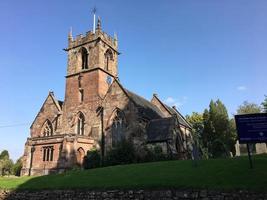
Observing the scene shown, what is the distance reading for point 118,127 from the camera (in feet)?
134

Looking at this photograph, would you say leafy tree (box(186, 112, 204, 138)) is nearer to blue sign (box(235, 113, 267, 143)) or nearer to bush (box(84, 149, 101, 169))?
bush (box(84, 149, 101, 169))

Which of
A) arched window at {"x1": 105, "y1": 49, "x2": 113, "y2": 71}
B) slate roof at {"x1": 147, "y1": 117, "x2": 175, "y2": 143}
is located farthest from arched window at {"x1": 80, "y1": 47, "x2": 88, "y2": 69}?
slate roof at {"x1": 147, "y1": 117, "x2": 175, "y2": 143}

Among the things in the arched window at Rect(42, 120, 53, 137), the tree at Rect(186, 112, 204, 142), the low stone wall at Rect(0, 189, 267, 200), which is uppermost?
the tree at Rect(186, 112, 204, 142)

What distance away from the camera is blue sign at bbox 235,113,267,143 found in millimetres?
19938

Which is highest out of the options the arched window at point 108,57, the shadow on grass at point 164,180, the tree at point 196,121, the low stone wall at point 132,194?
the arched window at point 108,57

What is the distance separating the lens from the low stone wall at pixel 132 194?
16.0 metres

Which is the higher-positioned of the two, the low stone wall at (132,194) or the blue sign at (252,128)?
the blue sign at (252,128)

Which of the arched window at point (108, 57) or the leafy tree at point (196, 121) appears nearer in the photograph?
the arched window at point (108, 57)

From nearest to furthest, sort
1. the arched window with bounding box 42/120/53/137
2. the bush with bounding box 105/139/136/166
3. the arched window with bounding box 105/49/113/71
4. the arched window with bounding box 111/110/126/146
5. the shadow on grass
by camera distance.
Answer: the shadow on grass
the bush with bounding box 105/139/136/166
the arched window with bounding box 111/110/126/146
the arched window with bounding box 42/120/53/137
the arched window with bounding box 105/49/113/71

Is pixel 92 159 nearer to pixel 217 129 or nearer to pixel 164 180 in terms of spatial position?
pixel 164 180

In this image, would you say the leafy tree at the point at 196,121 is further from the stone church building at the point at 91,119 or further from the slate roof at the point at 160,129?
the slate roof at the point at 160,129

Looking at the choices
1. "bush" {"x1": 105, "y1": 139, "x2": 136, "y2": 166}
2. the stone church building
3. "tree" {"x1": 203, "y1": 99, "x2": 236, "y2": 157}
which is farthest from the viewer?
"tree" {"x1": 203, "y1": 99, "x2": 236, "y2": 157}

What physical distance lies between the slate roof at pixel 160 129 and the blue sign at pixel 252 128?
1732cm

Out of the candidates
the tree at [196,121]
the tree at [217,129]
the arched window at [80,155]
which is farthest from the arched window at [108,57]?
the tree at [196,121]
